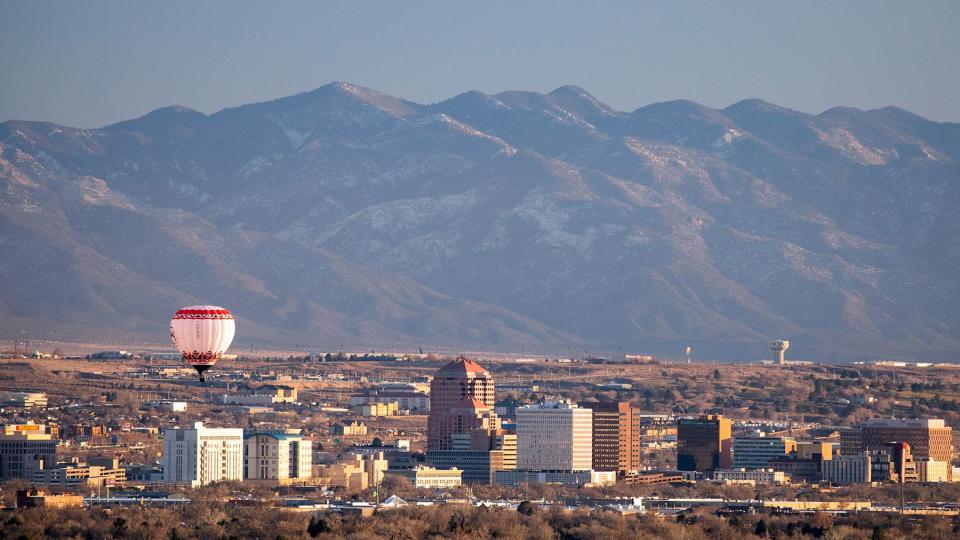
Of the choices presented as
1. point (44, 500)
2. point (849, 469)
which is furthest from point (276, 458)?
point (849, 469)

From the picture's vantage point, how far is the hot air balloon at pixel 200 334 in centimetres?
12875

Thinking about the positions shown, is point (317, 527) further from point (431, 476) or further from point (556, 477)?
point (556, 477)

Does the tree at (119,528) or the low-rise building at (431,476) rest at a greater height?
the low-rise building at (431,476)

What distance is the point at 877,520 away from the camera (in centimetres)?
14325

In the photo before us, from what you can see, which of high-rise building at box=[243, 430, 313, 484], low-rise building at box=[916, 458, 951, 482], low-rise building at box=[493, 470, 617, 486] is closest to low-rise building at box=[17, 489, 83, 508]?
high-rise building at box=[243, 430, 313, 484]

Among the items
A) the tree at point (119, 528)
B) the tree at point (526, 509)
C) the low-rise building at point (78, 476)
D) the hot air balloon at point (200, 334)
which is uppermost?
the hot air balloon at point (200, 334)

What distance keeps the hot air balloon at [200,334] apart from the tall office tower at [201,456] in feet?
168

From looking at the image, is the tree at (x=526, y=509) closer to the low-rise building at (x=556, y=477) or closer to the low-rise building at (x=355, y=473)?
the low-rise building at (x=355, y=473)

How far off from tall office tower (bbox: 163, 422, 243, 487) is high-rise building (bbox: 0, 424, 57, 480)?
7.83 metres

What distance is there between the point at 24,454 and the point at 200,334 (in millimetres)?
58456

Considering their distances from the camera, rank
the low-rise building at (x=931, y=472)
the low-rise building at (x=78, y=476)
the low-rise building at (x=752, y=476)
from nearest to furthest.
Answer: the low-rise building at (x=78, y=476), the low-rise building at (x=752, y=476), the low-rise building at (x=931, y=472)

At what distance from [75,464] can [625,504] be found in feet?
134

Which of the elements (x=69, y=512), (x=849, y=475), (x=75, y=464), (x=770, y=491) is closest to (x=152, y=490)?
(x=75, y=464)

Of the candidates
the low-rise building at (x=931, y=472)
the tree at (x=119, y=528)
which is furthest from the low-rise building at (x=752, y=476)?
the tree at (x=119, y=528)
